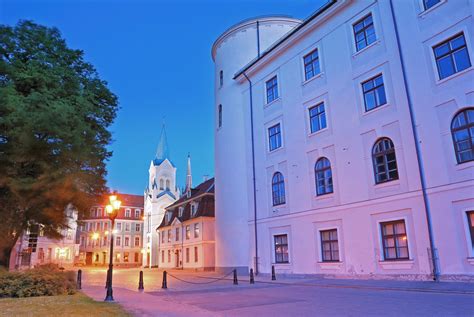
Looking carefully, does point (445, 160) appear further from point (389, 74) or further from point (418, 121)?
point (389, 74)

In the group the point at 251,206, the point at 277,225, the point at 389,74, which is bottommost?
the point at 277,225

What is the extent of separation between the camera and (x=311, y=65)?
23125 mm

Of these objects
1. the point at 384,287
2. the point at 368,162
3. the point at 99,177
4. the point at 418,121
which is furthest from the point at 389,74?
the point at 99,177

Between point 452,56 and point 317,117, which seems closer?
point 452,56

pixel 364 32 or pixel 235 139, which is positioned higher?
pixel 364 32

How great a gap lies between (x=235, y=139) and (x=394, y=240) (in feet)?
51.8

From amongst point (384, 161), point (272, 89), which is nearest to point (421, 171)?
point (384, 161)

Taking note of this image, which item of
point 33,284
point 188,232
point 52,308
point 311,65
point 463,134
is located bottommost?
point 52,308

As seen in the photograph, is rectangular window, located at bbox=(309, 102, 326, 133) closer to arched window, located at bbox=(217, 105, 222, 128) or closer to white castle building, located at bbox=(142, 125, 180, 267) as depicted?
arched window, located at bbox=(217, 105, 222, 128)

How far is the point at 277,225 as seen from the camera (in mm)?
23797

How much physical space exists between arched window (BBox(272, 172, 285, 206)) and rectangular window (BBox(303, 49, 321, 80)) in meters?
6.73

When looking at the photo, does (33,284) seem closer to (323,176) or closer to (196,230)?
(323,176)

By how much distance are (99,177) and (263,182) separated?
39.6ft

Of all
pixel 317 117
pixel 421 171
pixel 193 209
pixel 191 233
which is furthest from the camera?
pixel 193 209
